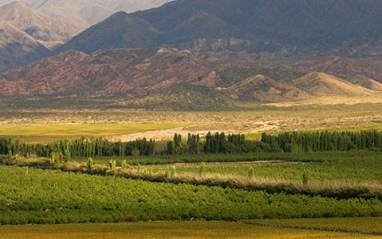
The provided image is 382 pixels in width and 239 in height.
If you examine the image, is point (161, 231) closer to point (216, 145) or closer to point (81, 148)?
point (81, 148)

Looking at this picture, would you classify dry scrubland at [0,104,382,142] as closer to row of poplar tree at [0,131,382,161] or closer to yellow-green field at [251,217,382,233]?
row of poplar tree at [0,131,382,161]

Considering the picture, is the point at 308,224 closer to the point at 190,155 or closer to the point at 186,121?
the point at 190,155

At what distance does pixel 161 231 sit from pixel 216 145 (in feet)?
127

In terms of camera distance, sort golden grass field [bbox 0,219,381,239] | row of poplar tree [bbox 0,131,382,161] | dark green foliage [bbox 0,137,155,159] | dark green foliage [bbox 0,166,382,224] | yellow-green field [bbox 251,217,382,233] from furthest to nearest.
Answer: row of poplar tree [bbox 0,131,382,161]
dark green foliage [bbox 0,137,155,159]
dark green foliage [bbox 0,166,382,224]
yellow-green field [bbox 251,217,382,233]
golden grass field [bbox 0,219,381,239]

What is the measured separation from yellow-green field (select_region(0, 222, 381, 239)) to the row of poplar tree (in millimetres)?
33867

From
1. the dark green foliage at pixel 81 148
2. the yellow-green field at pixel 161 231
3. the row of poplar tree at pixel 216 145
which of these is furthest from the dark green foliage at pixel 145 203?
the row of poplar tree at pixel 216 145

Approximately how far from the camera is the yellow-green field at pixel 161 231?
26266 millimetres

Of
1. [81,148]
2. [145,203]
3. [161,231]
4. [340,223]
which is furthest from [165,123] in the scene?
[161,231]

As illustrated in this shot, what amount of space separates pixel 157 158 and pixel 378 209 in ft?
107

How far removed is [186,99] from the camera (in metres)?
174

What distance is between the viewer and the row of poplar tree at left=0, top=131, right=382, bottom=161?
64312mm

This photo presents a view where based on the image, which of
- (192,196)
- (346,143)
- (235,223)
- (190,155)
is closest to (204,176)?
(192,196)

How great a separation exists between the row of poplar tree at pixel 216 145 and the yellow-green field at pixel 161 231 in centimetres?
3387

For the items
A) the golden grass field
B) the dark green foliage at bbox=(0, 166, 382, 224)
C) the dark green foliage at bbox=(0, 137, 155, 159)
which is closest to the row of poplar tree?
the dark green foliage at bbox=(0, 137, 155, 159)
